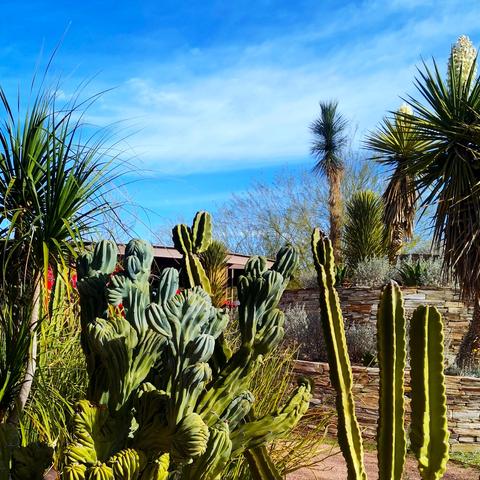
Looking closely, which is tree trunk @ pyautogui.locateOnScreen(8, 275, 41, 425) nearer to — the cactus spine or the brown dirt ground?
the cactus spine

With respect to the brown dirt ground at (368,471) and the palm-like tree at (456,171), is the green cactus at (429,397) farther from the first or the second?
the palm-like tree at (456,171)

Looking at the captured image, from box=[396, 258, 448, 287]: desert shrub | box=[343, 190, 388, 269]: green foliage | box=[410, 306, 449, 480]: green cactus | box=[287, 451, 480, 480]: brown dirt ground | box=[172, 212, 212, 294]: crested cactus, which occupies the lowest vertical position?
box=[287, 451, 480, 480]: brown dirt ground

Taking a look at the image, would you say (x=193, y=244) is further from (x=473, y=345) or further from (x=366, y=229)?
(x=366, y=229)

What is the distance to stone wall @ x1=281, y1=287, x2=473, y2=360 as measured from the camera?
39.3 ft

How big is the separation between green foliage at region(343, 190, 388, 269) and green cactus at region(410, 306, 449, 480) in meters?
13.8

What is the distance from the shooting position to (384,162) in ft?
48.3

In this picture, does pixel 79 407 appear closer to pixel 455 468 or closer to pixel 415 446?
pixel 415 446

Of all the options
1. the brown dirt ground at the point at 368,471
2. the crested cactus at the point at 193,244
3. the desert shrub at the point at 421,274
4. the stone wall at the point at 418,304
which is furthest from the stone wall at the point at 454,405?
the desert shrub at the point at 421,274

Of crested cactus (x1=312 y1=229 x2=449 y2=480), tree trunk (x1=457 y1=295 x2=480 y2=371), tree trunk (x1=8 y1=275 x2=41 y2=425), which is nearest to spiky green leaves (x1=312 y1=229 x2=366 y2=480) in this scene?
crested cactus (x1=312 y1=229 x2=449 y2=480)

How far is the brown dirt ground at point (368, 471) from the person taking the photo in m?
5.19

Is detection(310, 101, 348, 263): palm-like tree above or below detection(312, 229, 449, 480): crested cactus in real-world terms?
above

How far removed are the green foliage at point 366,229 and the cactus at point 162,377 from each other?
13.9m

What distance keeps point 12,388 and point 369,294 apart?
31.6 feet

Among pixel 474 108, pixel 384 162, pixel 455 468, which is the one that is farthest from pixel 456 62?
pixel 455 468
